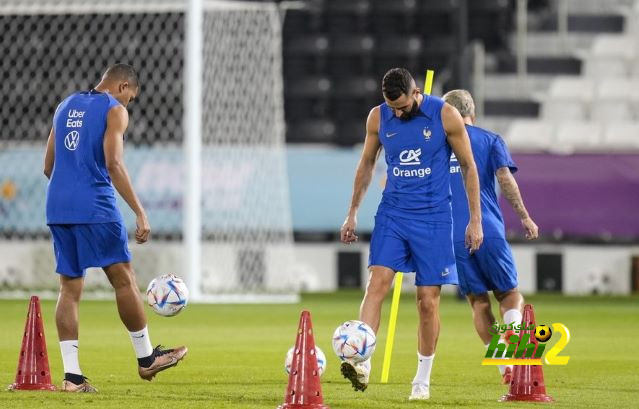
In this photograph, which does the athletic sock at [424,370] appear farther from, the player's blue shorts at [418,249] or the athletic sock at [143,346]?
the athletic sock at [143,346]

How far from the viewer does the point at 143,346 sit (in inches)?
332

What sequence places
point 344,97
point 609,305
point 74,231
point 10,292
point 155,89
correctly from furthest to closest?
1. point 344,97
2. point 155,89
3. point 10,292
4. point 609,305
5. point 74,231

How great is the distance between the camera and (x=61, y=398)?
7.68 meters

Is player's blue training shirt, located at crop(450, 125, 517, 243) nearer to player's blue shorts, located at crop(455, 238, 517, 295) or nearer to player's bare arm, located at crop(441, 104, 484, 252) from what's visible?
player's blue shorts, located at crop(455, 238, 517, 295)

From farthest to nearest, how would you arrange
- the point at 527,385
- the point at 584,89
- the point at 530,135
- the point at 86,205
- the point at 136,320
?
the point at 584,89, the point at 530,135, the point at 136,320, the point at 86,205, the point at 527,385

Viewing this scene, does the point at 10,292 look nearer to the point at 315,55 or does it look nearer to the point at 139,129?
the point at 139,129

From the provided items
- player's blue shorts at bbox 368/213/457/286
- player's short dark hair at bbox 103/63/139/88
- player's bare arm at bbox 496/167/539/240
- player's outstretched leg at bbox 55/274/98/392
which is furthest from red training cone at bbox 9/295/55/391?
player's bare arm at bbox 496/167/539/240

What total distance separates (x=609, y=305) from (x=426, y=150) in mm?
10908

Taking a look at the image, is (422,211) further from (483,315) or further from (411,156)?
(483,315)

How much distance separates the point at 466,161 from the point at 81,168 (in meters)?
2.17

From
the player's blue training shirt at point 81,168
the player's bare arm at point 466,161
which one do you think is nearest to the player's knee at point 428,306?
the player's bare arm at point 466,161

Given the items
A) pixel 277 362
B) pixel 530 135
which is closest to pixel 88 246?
pixel 277 362

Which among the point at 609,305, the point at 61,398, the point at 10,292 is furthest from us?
the point at 10,292

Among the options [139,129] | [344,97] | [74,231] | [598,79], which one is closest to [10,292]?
[139,129]
